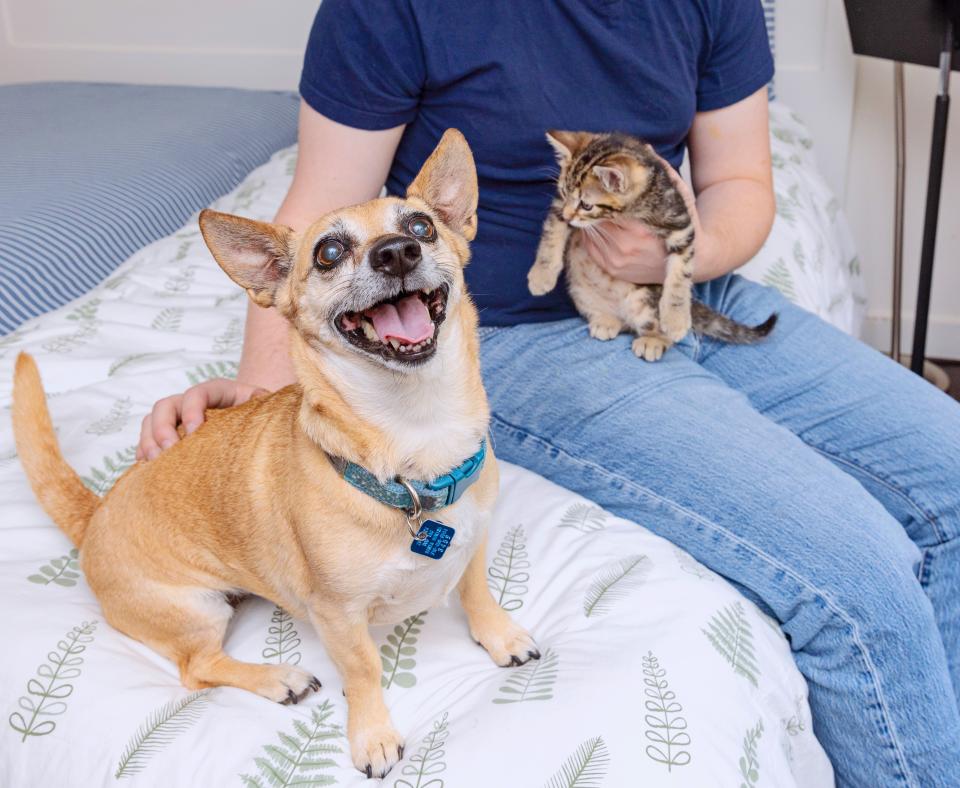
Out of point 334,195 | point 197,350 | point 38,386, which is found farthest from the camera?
point 197,350

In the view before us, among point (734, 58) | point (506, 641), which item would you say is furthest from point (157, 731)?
point (734, 58)

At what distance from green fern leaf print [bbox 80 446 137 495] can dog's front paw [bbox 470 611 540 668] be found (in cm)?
64

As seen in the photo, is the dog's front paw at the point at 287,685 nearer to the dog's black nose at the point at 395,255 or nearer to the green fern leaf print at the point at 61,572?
the green fern leaf print at the point at 61,572

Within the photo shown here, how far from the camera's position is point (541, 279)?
1.39 metres

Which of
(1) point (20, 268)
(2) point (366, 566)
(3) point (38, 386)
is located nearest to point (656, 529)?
(2) point (366, 566)

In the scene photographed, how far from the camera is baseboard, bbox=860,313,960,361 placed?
3129 mm

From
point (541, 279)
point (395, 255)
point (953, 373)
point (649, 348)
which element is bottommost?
point (953, 373)

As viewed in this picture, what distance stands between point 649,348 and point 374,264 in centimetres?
62

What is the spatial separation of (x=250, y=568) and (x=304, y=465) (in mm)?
182

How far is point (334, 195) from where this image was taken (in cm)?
136

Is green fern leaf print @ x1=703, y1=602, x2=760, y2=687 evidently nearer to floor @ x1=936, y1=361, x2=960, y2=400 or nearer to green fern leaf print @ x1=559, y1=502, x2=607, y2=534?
green fern leaf print @ x1=559, y1=502, x2=607, y2=534

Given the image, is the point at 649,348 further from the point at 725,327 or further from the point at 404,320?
the point at 404,320

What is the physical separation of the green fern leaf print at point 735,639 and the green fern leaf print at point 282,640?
511mm

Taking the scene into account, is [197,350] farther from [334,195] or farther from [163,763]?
[163,763]
